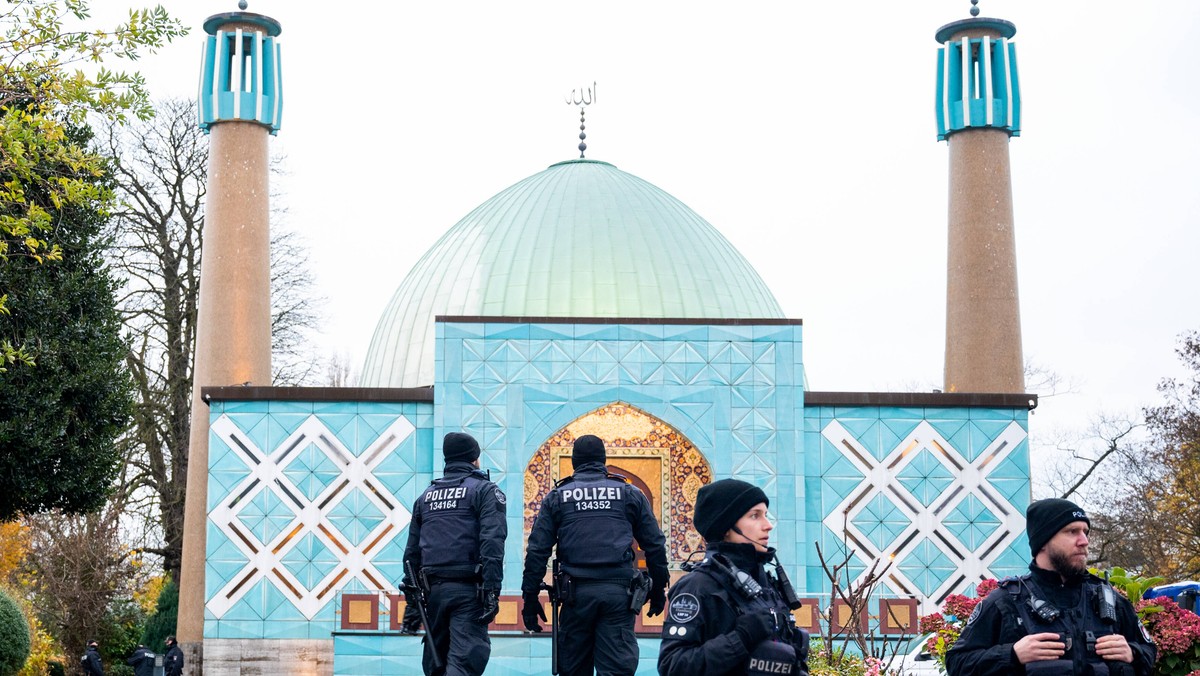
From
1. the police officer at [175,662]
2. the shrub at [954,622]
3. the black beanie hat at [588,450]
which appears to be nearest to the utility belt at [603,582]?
the black beanie hat at [588,450]

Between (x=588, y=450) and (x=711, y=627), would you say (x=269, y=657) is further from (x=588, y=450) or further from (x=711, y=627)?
(x=711, y=627)

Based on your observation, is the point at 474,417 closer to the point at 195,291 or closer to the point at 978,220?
the point at 978,220

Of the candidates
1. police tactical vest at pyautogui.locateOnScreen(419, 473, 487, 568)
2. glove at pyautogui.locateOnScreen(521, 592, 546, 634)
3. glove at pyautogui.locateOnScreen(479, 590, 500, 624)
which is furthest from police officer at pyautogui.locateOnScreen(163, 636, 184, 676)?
glove at pyautogui.locateOnScreen(521, 592, 546, 634)

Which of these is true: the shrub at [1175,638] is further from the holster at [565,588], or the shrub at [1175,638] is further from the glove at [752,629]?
the glove at [752,629]

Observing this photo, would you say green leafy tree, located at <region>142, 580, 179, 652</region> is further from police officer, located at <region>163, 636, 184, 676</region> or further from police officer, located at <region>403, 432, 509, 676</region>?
police officer, located at <region>403, 432, 509, 676</region>

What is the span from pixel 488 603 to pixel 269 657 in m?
10.5

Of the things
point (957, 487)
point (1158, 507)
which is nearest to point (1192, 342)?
point (1158, 507)

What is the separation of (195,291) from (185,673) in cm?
1075

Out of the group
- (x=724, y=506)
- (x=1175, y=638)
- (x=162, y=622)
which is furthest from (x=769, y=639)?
(x=162, y=622)

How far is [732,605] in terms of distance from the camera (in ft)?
17.9

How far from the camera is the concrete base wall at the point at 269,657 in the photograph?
19.1 m

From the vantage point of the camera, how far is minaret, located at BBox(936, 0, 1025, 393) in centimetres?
2431

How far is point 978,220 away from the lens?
81.0 ft

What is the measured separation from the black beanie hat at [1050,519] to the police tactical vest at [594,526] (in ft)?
13.0
